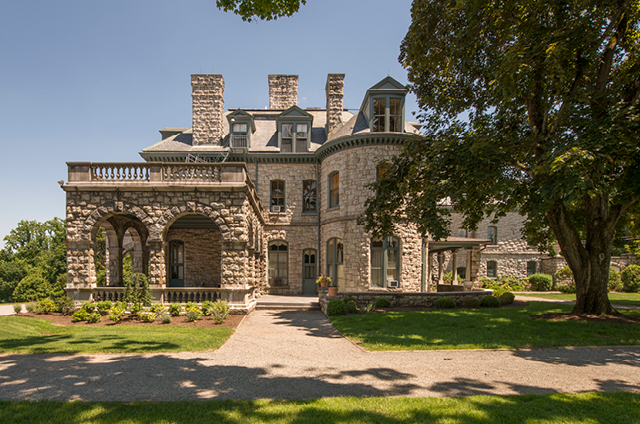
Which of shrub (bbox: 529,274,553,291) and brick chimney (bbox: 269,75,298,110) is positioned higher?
brick chimney (bbox: 269,75,298,110)

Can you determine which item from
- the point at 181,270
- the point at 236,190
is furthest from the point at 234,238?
the point at 181,270

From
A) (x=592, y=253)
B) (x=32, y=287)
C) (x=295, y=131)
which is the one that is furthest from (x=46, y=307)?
(x=592, y=253)

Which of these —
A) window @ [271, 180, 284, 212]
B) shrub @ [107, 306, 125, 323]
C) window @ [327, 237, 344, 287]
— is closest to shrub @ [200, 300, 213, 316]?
shrub @ [107, 306, 125, 323]

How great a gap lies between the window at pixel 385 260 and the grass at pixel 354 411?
40.9ft

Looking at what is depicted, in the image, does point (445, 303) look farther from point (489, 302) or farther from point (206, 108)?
point (206, 108)

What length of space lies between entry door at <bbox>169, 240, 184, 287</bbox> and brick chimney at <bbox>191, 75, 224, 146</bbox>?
247 inches

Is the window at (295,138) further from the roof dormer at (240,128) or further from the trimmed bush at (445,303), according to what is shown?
the trimmed bush at (445,303)

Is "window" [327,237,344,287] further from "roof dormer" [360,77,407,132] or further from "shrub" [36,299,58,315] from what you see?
"shrub" [36,299,58,315]

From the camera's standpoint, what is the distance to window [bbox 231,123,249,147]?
67.5 ft

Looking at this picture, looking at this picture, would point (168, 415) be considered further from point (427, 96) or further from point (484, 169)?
point (427, 96)

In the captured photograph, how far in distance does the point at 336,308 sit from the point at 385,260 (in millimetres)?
5274

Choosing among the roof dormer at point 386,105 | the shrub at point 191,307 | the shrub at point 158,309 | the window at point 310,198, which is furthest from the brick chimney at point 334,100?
the shrub at point 158,309

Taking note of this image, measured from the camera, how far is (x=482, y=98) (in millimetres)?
12164

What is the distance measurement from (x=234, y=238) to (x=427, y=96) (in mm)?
9243
